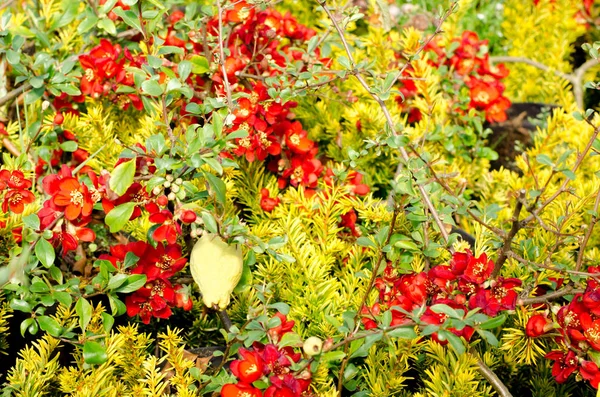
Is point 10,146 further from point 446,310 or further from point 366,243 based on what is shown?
point 446,310

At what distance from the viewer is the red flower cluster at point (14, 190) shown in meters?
1.22

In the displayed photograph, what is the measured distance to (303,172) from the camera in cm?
155

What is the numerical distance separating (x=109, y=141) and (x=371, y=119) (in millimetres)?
617

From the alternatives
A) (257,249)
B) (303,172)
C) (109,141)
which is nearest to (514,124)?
(303,172)

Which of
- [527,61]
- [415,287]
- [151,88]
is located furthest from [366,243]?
[527,61]

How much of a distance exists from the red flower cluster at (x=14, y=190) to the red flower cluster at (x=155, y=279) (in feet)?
0.59

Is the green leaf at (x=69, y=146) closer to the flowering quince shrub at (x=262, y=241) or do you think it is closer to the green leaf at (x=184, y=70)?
the flowering quince shrub at (x=262, y=241)

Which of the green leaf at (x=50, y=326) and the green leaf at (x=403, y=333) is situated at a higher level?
the green leaf at (x=403, y=333)

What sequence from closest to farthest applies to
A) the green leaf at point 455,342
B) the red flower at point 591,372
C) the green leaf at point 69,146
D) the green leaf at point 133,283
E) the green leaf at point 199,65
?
the green leaf at point 455,342, the red flower at point 591,372, the green leaf at point 133,283, the green leaf at point 199,65, the green leaf at point 69,146

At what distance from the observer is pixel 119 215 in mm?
1057

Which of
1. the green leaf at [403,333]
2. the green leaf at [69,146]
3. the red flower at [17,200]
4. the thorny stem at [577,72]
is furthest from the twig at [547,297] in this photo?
the thorny stem at [577,72]

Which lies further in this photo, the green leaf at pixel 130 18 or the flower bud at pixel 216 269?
the green leaf at pixel 130 18

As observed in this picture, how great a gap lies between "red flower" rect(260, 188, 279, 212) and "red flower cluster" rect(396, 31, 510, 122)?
0.63 metres

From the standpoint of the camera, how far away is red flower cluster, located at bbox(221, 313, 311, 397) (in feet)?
3.24
